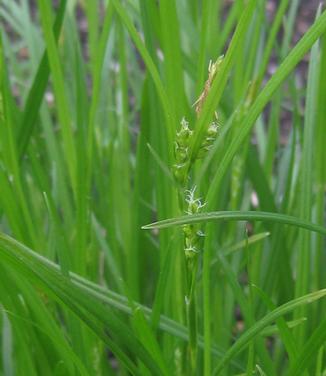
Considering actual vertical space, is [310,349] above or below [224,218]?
below

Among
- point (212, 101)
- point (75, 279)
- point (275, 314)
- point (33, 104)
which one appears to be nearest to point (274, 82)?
point (212, 101)

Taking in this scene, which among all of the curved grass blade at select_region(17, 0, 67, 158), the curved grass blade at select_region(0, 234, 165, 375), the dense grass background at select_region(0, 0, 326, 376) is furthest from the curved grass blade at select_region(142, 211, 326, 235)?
the curved grass blade at select_region(17, 0, 67, 158)

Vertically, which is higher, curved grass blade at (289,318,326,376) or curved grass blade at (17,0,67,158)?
curved grass blade at (17,0,67,158)

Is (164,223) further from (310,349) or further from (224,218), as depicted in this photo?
(310,349)

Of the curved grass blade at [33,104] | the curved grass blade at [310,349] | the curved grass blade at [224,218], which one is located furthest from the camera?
the curved grass blade at [33,104]

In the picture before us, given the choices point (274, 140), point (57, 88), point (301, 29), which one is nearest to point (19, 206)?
point (57, 88)

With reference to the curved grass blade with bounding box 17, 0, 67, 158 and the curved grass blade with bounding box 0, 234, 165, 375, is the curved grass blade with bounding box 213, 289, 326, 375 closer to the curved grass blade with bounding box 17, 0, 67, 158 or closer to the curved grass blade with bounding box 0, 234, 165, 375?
the curved grass blade with bounding box 0, 234, 165, 375

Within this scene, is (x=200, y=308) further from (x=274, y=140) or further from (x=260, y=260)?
(x=274, y=140)

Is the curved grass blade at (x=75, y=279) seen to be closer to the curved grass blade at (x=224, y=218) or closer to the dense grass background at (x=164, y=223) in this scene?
the dense grass background at (x=164, y=223)

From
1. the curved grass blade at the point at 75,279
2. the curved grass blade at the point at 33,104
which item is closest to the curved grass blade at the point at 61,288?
the curved grass blade at the point at 75,279
